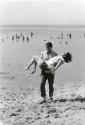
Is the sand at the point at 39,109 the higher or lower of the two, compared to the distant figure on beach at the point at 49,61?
lower

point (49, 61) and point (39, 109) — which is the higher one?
point (49, 61)

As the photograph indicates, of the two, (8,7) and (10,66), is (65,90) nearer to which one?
(8,7)

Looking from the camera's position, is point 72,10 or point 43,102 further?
point 72,10

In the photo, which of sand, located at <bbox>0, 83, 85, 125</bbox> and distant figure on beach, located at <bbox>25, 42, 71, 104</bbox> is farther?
distant figure on beach, located at <bbox>25, 42, 71, 104</bbox>

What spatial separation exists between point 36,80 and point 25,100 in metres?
1.45

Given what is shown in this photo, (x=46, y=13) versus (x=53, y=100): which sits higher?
(x=46, y=13)

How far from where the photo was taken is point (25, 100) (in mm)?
4023

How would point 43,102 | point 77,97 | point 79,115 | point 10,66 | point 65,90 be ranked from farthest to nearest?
1. point 10,66
2. point 65,90
3. point 77,97
4. point 43,102
5. point 79,115

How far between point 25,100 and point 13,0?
1251 mm

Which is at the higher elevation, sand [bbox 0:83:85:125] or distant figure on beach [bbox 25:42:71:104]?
distant figure on beach [bbox 25:42:71:104]

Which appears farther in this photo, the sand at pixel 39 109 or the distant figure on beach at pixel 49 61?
the distant figure on beach at pixel 49 61

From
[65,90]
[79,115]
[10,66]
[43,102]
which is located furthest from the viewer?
[10,66]

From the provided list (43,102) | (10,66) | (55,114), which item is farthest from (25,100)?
(10,66)

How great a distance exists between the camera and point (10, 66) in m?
7.30
